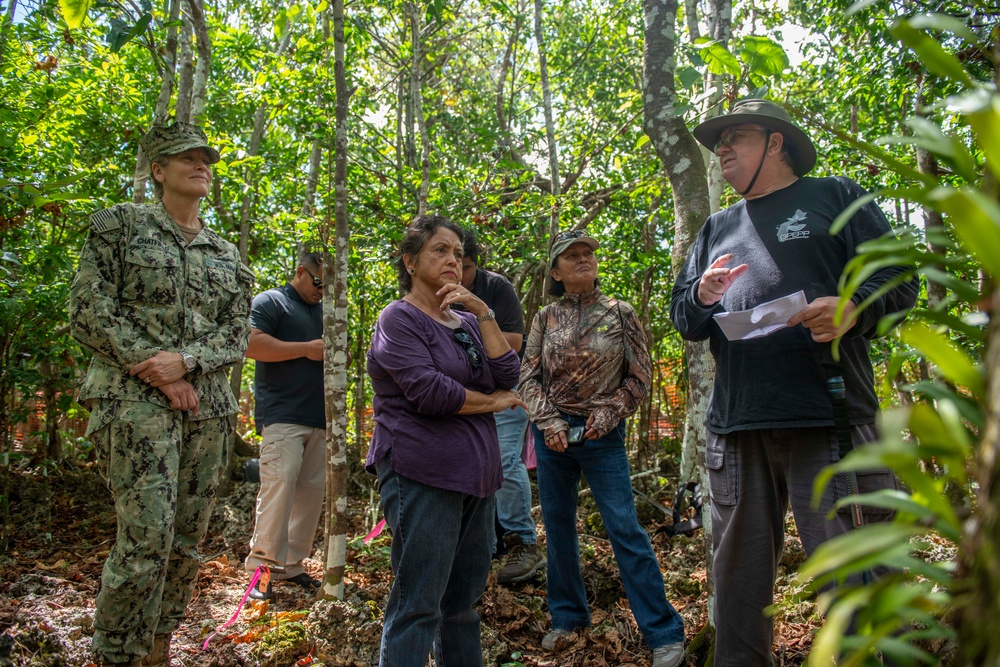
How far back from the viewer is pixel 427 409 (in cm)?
269

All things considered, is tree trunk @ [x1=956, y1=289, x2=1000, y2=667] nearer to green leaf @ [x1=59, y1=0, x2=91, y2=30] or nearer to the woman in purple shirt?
the woman in purple shirt

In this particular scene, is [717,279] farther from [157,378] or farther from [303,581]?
[303,581]

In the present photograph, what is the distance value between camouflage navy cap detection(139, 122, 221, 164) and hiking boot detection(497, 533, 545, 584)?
9.76 ft

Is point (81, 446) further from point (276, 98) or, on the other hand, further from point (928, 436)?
point (928, 436)

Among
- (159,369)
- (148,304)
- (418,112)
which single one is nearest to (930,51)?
(159,369)

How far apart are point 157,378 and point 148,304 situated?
353mm

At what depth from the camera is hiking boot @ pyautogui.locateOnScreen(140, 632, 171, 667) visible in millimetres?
3023

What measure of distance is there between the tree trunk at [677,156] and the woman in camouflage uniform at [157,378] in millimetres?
2103

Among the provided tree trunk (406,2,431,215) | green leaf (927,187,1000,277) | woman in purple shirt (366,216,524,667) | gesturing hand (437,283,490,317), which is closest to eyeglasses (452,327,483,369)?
woman in purple shirt (366,216,524,667)

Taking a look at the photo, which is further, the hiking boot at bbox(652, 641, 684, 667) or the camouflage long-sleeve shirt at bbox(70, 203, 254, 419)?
the hiking boot at bbox(652, 641, 684, 667)

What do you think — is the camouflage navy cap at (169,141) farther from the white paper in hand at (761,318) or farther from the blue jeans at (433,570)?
the white paper in hand at (761,318)

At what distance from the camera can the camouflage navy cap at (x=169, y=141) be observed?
3.22m

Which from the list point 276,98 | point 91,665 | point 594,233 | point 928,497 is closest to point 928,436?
point 928,497

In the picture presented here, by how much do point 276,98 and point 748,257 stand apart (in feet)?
16.3
